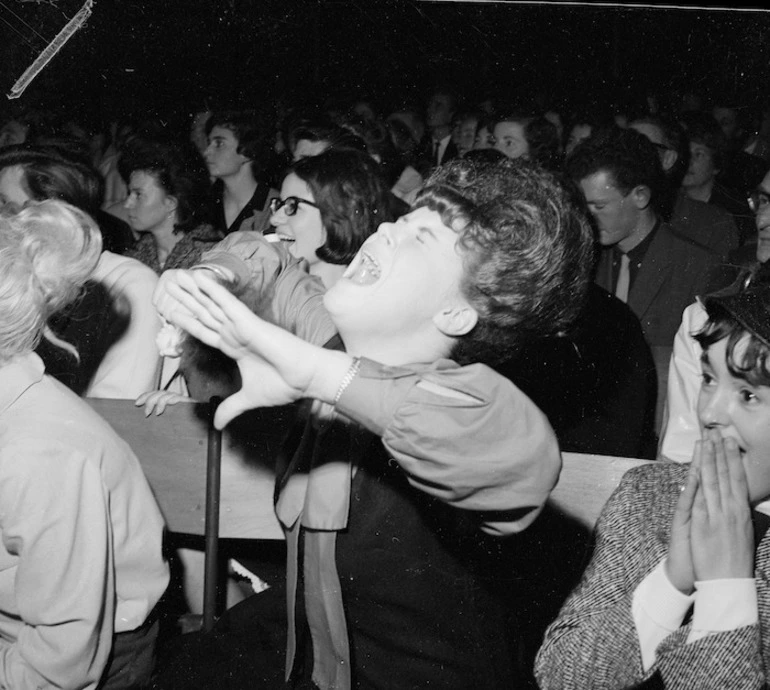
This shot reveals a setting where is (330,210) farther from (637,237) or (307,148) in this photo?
(637,237)

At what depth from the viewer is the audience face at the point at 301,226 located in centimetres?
106

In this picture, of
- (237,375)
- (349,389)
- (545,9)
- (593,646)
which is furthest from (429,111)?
(593,646)

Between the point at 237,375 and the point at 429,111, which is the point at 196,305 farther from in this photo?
the point at 429,111

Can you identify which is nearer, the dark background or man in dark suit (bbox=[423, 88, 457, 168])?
the dark background

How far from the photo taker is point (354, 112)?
106cm

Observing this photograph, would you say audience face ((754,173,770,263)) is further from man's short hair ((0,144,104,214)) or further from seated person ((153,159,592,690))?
man's short hair ((0,144,104,214))

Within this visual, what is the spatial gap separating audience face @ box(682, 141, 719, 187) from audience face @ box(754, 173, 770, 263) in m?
0.16

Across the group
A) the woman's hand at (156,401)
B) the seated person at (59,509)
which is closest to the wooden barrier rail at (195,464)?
the woman's hand at (156,401)

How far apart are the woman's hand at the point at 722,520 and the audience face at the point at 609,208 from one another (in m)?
0.46

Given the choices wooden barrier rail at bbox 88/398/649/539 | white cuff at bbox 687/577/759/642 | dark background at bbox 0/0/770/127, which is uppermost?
dark background at bbox 0/0/770/127

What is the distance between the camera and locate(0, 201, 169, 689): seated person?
2.60ft

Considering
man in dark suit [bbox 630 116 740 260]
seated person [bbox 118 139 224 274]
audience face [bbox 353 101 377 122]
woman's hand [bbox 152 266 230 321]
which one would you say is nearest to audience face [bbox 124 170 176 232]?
seated person [bbox 118 139 224 274]

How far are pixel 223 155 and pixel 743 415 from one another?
2.71 ft

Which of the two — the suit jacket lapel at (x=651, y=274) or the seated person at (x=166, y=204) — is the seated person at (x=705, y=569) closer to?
the suit jacket lapel at (x=651, y=274)
